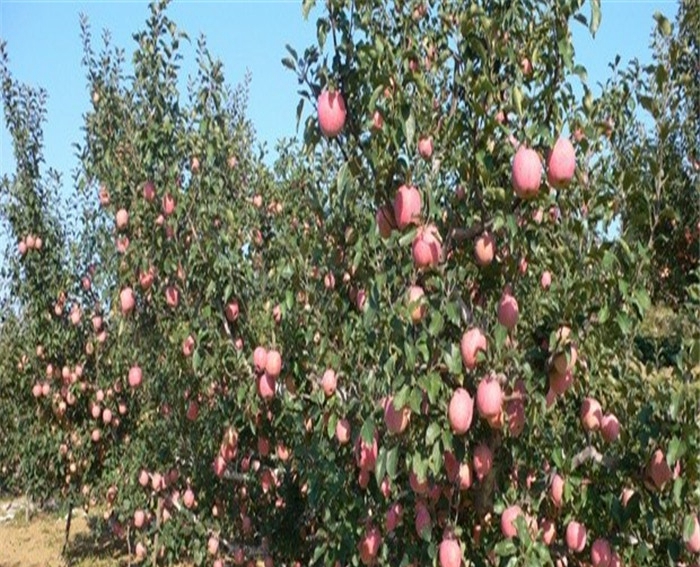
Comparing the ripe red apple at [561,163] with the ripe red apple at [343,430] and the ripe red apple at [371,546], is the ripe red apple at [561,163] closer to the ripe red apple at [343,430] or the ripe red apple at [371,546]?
the ripe red apple at [343,430]

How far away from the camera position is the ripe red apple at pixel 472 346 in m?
2.40

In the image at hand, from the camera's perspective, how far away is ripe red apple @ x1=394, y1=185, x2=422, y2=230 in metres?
2.46

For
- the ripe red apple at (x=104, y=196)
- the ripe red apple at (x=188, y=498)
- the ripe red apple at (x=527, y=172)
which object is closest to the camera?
the ripe red apple at (x=527, y=172)

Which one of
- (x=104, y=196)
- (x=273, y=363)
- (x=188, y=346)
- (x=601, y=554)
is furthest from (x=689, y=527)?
(x=104, y=196)

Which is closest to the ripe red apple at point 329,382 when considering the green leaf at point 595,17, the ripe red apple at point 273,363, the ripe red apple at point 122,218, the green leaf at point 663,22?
the ripe red apple at point 273,363

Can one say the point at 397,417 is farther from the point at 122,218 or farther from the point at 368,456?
the point at 122,218

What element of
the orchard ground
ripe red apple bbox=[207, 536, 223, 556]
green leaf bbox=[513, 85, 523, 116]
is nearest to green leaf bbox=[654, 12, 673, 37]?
green leaf bbox=[513, 85, 523, 116]

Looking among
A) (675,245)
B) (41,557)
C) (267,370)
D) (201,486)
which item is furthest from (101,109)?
(41,557)

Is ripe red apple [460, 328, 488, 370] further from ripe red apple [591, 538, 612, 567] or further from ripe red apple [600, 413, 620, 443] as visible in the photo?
ripe red apple [591, 538, 612, 567]

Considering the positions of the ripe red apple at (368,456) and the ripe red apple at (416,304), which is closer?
the ripe red apple at (416,304)

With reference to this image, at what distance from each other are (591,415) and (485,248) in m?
0.67

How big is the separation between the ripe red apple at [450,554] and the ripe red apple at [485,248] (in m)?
0.88

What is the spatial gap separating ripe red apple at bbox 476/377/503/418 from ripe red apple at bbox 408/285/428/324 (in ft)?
0.86

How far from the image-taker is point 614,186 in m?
2.54
